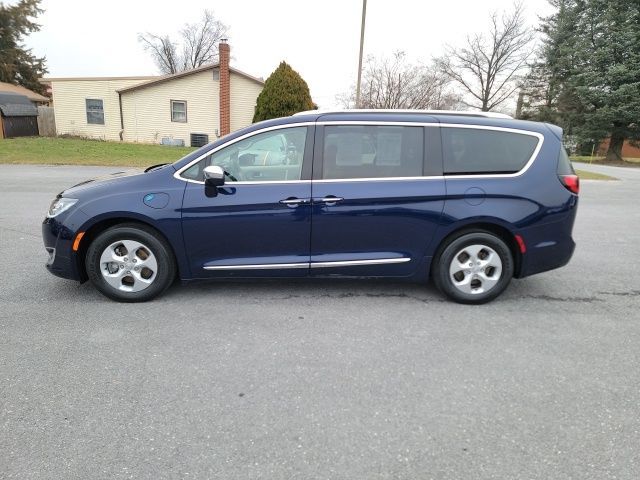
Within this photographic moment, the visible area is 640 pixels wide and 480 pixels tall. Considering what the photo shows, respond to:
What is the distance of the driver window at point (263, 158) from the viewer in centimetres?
402

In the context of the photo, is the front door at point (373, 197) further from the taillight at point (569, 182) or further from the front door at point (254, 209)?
the taillight at point (569, 182)

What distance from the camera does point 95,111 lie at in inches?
1022

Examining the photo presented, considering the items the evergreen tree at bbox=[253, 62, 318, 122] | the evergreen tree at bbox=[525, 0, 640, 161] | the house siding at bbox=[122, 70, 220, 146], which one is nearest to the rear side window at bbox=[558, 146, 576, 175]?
the evergreen tree at bbox=[253, 62, 318, 122]

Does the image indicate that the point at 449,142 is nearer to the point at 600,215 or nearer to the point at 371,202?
the point at 371,202

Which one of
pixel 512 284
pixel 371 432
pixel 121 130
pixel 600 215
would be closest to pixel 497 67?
pixel 121 130

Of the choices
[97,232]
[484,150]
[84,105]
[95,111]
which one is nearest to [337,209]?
[484,150]

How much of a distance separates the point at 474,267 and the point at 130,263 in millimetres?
3146

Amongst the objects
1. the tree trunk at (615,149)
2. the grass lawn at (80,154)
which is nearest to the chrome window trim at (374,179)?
the grass lawn at (80,154)

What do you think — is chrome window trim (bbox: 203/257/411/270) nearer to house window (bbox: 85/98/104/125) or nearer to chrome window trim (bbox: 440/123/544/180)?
chrome window trim (bbox: 440/123/544/180)

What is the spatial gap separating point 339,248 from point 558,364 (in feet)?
6.38

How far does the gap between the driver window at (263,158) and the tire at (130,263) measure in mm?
685

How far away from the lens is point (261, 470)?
7.03ft

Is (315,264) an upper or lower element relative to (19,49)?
lower

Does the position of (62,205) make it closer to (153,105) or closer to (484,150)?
(484,150)
